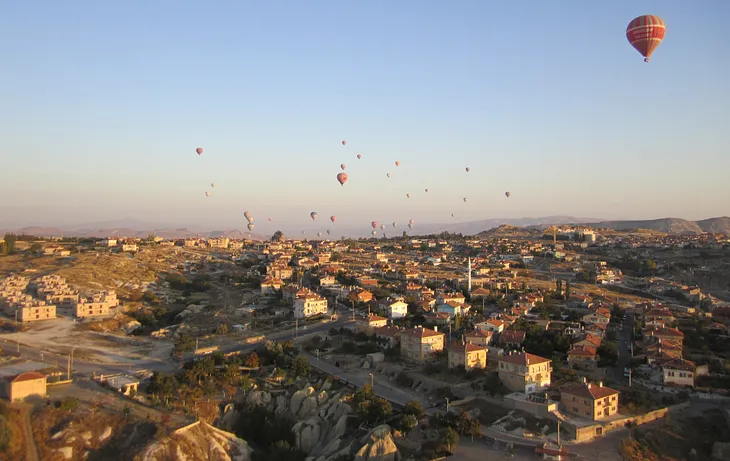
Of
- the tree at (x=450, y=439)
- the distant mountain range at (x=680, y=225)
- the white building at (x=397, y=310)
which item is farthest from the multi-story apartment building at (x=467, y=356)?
the distant mountain range at (x=680, y=225)

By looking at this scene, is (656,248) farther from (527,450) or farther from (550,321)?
(527,450)

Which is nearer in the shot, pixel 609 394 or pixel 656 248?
pixel 609 394

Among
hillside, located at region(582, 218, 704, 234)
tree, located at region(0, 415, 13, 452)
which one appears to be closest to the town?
tree, located at region(0, 415, 13, 452)

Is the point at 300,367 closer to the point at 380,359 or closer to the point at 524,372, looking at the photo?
the point at 380,359

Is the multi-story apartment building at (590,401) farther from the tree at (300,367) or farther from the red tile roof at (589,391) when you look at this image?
the tree at (300,367)

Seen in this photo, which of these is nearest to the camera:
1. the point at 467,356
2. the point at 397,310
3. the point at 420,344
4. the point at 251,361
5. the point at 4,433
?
the point at 4,433

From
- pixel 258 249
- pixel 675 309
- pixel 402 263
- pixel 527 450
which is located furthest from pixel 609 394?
pixel 258 249

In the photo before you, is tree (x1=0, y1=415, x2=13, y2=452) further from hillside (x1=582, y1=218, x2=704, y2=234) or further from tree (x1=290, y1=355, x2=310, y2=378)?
hillside (x1=582, y1=218, x2=704, y2=234)

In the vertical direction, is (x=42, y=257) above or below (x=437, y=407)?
above

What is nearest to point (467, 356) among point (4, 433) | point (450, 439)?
point (450, 439)
